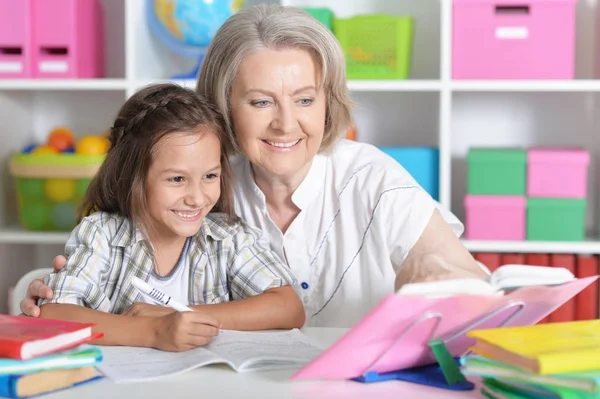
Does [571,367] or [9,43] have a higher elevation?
[9,43]

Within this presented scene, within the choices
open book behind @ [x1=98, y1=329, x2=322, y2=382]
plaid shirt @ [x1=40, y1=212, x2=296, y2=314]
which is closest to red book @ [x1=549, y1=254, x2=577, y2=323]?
plaid shirt @ [x1=40, y1=212, x2=296, y2=314]

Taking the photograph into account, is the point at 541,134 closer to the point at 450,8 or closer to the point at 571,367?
the point at 450,8

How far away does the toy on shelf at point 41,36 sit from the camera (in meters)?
2.71

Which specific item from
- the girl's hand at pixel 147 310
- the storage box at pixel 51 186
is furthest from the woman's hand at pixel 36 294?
the storage box at pixel 51 186

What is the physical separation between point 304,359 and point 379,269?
63cm

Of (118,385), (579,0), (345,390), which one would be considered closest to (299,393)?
(345,390)

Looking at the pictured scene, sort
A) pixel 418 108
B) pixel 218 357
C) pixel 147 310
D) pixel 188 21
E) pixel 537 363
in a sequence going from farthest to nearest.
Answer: pixel 418 108, pixel 188 21, pixel 147 310, pixel 218 357, pixel 537 363

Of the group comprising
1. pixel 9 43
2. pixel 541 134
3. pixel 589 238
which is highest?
pixel 9 43

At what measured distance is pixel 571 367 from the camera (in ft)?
3.01

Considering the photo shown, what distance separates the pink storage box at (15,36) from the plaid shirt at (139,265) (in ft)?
4.34

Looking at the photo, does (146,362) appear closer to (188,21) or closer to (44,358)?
(44,358)

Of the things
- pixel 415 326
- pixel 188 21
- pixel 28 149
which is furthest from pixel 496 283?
pixel 28 149

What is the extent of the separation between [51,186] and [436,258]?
1605mm

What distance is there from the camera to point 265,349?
3.94 feet
